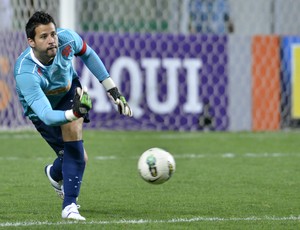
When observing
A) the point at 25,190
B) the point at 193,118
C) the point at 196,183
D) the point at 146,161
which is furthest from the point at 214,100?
the point at 146,161

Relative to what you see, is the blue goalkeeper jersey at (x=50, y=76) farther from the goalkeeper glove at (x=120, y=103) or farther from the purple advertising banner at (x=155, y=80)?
the purple advertising banner at (x=155, y=80)

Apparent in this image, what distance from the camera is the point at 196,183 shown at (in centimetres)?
816

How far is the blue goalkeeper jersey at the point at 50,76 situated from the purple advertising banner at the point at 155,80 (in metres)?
5.63

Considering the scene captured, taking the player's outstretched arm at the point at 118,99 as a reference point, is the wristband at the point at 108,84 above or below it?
above

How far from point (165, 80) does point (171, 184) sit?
4676 millimetres

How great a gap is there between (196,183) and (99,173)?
3.70 feet

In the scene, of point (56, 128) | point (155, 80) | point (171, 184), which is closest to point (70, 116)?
point (56, 128)

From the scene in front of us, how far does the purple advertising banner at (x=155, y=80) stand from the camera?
41.0ft

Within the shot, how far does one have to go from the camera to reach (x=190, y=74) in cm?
1272

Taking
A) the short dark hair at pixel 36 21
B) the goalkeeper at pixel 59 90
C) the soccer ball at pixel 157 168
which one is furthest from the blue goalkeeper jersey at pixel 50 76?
the soccer ball at pixel 157 168

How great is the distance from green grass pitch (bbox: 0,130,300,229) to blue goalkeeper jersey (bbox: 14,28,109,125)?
0.71 m

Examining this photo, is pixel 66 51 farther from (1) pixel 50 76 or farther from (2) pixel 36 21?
(2) pixel 36 21

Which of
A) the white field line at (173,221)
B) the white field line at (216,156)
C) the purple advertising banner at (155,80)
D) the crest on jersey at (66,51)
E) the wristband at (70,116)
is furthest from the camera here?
the purple advertising banner at (155,80)

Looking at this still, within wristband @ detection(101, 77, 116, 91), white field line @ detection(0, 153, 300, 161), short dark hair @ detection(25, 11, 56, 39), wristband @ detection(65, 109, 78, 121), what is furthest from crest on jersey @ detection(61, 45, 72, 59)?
white field line @ detection(0, 153, 300, 161)
